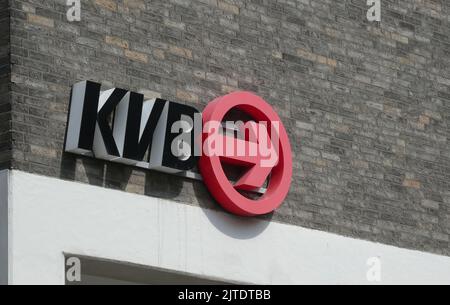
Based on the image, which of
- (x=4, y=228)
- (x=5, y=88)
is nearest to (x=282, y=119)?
(x=5, y=88)

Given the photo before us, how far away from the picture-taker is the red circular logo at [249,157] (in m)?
13.0

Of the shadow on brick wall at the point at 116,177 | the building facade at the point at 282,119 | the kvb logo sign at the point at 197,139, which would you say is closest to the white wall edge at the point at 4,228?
the building facade at the point at 282,119

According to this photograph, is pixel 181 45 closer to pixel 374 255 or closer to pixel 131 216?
pixel 131 216

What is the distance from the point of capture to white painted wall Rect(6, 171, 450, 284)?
38.1 ft

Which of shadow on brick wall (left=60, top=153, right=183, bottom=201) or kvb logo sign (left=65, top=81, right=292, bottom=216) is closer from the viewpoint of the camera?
shadow on brick wall (left=60, top=153, right=183, bottom=201)

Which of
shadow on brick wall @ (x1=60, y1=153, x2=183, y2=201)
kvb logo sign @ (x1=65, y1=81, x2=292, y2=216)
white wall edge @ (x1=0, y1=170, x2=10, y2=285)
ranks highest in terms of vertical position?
kvb logo sign @ (x1=65, y1=81, x2=292, y2=216)

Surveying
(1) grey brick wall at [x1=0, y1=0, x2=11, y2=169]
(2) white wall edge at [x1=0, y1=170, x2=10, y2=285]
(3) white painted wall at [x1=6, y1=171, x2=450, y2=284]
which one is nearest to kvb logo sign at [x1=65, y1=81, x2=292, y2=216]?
(3) white painted wall at [x1=6, y1=171, x2=450, y2=284]

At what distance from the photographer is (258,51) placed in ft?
45.9

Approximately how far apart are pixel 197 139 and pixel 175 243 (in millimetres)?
1053

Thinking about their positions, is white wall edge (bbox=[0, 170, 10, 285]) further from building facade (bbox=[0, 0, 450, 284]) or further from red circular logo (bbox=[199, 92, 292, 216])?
red circular logo (bbox=[199, 92, 292, 216])

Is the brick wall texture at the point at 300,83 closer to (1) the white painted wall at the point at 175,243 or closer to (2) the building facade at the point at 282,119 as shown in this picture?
(2) the building facade at the point at 282,119

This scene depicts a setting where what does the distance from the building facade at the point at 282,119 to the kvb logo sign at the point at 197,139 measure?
0.57 ft

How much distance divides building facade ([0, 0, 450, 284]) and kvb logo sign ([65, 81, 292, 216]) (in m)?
0.17
